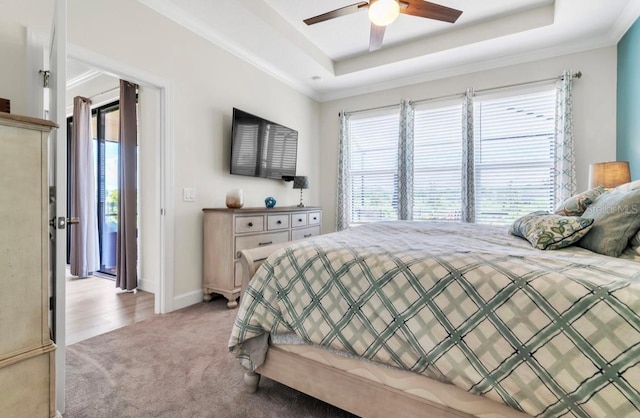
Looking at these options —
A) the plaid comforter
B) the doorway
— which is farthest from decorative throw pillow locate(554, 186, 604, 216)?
the doorway

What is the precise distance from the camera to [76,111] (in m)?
4.01

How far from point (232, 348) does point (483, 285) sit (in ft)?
3.80

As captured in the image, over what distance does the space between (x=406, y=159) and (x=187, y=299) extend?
3.26m

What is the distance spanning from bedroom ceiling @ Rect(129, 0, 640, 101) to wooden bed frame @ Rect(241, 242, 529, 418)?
256cm

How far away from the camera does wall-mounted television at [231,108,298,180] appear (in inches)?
133

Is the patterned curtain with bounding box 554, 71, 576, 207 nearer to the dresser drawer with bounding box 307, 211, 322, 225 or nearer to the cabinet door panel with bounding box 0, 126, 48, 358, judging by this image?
the dresser drawer with bounding box 307, 211, 322, 225

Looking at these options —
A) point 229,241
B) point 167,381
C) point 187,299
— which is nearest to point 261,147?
point 229,241

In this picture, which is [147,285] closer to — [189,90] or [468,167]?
[189,90]

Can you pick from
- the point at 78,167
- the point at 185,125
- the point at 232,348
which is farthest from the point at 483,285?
the point at 78,167

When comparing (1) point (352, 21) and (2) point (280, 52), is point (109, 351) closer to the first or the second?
(2) point (280, 52)

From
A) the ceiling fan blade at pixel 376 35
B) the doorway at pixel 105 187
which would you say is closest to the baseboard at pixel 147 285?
the doorway at pixel 105 187

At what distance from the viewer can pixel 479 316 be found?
990mm

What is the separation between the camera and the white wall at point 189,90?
7.54ft

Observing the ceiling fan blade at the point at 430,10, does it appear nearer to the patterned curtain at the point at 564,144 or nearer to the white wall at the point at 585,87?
the white wall at the point at 585,87
